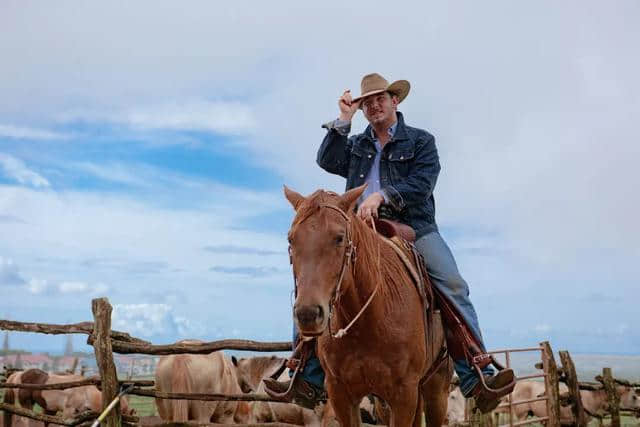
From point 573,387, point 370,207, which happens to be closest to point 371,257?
point 370,207

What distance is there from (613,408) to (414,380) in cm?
985

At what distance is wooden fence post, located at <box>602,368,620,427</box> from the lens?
11977mm

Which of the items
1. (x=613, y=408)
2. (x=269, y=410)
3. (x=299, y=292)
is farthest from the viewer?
(x=613, y=408)

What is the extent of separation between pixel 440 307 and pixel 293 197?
152 cm

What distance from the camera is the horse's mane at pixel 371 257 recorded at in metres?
3.35

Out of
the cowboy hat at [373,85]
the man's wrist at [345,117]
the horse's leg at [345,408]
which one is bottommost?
the horse's leg at [345,408]

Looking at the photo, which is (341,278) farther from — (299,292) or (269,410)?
(269,410)

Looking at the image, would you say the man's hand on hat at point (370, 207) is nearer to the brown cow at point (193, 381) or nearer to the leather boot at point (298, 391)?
the leather boot at point (298, 391)

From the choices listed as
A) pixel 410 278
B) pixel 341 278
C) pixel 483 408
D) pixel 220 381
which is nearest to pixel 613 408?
pixel 220 381

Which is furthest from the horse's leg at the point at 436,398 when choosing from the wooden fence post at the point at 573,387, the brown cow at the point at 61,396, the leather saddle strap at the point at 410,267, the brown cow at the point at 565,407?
the brown cow at the point at 61,396

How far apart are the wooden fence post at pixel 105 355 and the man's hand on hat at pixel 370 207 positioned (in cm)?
340

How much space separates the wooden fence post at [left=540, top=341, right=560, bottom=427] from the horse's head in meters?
8.96

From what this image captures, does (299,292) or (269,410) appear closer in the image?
(299,292)

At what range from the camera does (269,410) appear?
1116cm
